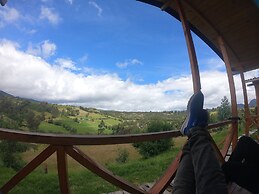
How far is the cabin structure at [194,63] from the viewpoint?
1073 mm

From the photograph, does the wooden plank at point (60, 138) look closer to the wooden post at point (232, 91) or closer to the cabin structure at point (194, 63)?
the cabin structure at point (194, 63)

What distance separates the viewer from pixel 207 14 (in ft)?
9.07

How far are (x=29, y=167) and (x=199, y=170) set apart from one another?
0.81 m

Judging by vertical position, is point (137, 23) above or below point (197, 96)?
above

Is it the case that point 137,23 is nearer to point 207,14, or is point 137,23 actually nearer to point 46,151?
point 207,14

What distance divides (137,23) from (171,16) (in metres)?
4.12

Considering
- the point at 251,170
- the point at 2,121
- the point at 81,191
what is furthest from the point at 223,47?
the point at 2,121

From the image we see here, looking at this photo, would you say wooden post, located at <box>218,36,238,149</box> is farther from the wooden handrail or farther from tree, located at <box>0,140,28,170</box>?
tree, located at <box>0,140,28,170</box>

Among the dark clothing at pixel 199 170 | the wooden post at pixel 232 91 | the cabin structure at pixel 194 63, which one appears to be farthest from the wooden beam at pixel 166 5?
the dark clothing at pixel 199 170

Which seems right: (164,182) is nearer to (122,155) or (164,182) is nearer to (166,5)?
(166,5)

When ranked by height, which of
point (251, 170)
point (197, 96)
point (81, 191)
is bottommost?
point (81, 191)

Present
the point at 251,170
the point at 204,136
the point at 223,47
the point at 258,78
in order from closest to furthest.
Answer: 1. the point at 204,136
2. the point at 251,170
3. the point at 223,47
4. the point at 258,78

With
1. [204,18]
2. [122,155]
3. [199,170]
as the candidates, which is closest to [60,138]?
[199,170]

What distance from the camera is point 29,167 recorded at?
1.08 m
